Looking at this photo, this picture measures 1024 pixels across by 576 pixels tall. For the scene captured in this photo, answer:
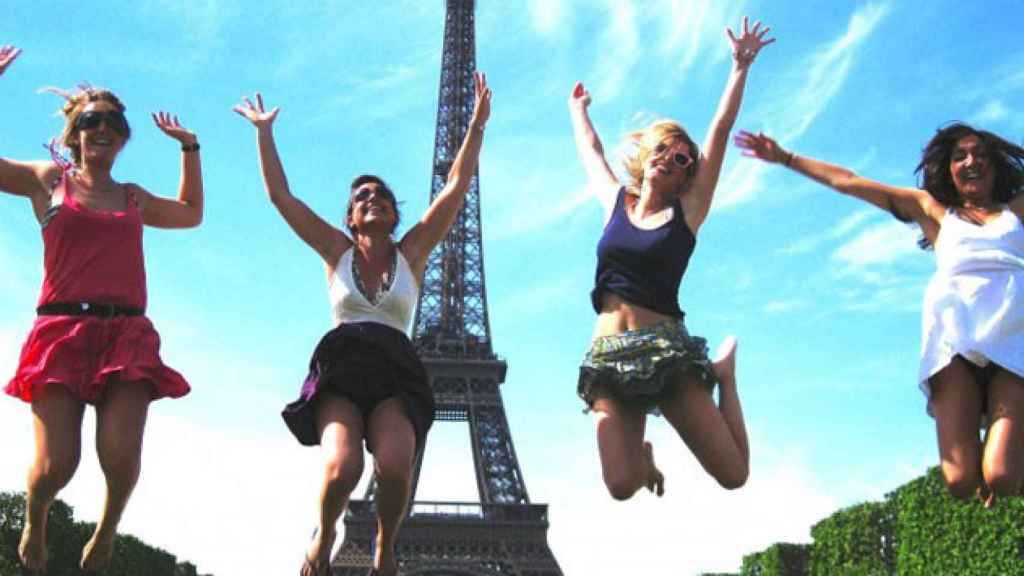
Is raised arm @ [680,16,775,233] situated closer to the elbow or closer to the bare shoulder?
the elbow

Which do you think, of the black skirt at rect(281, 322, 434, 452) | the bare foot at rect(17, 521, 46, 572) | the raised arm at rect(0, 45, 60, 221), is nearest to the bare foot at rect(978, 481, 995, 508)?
the black skirt at rect(281, 322, 434, 452)

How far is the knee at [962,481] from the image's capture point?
6152mm

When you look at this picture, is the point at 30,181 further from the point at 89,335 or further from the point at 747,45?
the point at 747,45

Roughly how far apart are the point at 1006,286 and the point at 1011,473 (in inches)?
37.1

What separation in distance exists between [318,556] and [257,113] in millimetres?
2681

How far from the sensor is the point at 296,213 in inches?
267

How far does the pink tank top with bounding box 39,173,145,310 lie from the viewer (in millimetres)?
6238

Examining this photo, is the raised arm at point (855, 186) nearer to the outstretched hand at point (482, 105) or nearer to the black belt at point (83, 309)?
the outstretched hand at point (482, 105)

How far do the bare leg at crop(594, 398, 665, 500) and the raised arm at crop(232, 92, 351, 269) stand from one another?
169cm

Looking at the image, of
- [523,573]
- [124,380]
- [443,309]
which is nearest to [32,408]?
[124,380]

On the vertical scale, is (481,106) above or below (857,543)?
below

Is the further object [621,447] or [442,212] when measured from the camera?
[442,212]

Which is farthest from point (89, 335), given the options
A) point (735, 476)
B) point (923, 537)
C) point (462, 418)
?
point (462, 418)

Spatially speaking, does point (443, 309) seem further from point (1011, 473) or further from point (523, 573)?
point (1011, 473)
